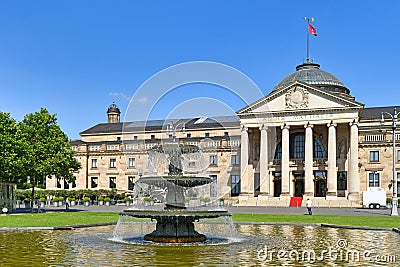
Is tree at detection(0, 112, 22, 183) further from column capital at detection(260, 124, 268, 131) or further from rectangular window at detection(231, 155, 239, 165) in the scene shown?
rectangular window at detection(231, 155, 239, 165)

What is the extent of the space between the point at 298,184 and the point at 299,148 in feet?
18.3

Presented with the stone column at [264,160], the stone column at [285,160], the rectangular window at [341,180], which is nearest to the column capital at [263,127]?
the stone column at [264,160]

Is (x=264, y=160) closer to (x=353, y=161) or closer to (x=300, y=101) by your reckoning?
(x=300, y=101)

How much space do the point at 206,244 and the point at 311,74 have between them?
72.8m

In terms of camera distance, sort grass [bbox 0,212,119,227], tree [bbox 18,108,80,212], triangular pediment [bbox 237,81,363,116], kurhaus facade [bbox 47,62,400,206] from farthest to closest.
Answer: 1. triangular pediment [bbox 237,81,363,116]
2. kurhaus facade [bbox 47,62,400,206]
3. tree [bbox 18,108,80,212]
4. grass [bbox 0,212,119,227]

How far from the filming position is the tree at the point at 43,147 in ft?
156

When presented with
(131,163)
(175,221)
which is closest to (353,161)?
(131,163)

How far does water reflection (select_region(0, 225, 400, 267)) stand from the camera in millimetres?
15773

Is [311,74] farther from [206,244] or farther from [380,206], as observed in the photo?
[206,244]

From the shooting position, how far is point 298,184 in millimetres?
81688

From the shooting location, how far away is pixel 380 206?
66.8m

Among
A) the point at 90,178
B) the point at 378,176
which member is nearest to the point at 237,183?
the point at 378,176

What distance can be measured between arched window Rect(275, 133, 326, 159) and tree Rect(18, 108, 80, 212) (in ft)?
130

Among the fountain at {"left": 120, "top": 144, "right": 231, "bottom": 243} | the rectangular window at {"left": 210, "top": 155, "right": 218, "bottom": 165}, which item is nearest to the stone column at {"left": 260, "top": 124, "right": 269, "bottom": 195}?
the rectangular window at {"left": 210, "top": 155, "right": 218, "bottom": 165}
